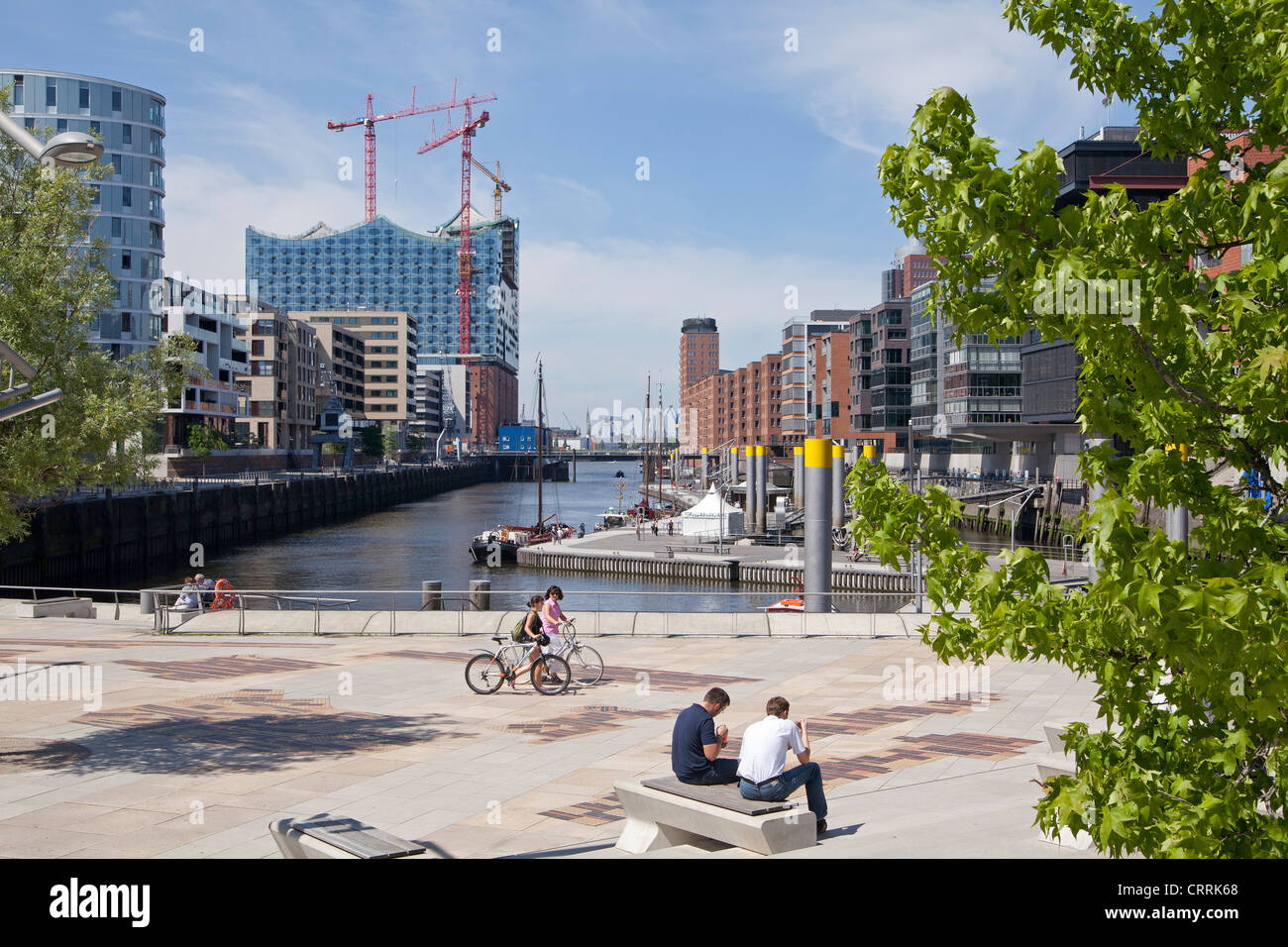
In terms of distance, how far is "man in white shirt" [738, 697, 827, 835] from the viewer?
9359 millimetres

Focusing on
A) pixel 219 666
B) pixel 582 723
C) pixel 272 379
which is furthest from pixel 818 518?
pixel 272 379

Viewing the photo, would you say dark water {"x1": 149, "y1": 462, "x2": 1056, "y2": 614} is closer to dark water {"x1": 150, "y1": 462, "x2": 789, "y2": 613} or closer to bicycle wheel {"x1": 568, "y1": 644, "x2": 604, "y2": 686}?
dark water {"x1": 150, "y1": 462, "x2": 789, "y2": 613}

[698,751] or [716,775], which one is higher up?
[698,751]

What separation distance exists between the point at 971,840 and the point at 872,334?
136m

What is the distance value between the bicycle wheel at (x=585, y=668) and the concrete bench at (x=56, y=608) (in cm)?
1732

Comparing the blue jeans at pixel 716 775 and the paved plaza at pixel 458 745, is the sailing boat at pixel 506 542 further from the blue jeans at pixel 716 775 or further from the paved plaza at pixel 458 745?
the blue jeans at pixel 716 775

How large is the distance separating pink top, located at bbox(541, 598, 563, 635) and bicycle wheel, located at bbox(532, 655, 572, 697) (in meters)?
0.42

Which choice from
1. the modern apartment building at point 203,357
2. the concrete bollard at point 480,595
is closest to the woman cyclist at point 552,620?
the concrete bollard at point 480,595

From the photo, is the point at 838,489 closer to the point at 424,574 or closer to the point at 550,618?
the point at 424,574

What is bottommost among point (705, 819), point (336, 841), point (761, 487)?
point (705, 819)

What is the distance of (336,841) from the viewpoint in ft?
25.2

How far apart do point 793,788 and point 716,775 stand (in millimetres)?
770

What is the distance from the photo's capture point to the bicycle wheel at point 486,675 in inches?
706

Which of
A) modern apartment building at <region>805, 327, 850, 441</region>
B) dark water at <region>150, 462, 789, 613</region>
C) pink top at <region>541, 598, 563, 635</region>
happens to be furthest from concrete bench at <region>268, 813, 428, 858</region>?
modern apartment building at <region>805, 327, 850, 441</region>
